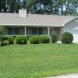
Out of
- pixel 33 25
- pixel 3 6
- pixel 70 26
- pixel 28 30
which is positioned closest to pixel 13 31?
pixel 28 30

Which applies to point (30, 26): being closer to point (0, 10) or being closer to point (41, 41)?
point (41, 41)

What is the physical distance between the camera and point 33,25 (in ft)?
118

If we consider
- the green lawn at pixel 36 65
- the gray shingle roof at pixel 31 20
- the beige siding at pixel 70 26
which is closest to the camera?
the green lawn at pixel 36 65

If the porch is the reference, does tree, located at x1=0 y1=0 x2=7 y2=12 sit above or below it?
above

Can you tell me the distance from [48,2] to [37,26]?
25384 millimetres

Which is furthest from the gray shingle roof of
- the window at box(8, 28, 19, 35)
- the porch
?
the window at box(8, 28, 19, 35)

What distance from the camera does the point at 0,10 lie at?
5731 cm

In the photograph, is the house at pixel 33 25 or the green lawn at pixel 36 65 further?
the house at pixel 33 25

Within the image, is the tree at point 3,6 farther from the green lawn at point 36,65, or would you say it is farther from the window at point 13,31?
the green lawn at point 36,65

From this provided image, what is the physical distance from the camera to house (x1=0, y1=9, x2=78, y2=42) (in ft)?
118

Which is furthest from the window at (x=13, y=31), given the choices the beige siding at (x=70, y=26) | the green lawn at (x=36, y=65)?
the green lawn at (x=36, y=65)

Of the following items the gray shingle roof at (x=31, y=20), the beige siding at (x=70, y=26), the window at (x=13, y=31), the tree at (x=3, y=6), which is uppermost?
the tree at (x=3, y=6)

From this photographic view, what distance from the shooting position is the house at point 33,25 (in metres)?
36.0

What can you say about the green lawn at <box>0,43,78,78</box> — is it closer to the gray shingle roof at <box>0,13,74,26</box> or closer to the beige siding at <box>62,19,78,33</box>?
the gray shingle roof at <box>0,13,74,26</box>
